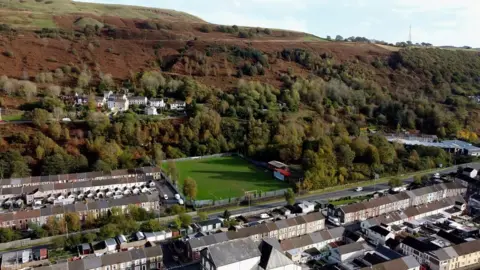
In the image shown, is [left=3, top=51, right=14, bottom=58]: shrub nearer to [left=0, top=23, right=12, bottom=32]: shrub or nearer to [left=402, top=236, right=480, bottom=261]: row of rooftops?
[left=0, top=23, right=12, bottom=32]: shrub

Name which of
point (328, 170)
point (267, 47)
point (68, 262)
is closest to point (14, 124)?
point (68, 262)

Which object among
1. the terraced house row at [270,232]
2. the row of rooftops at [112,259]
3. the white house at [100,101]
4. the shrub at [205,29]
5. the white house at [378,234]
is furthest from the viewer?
the shrub at [205,29]

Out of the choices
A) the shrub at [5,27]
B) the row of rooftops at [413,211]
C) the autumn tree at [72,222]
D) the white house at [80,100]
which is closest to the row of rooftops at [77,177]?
the autumn tree at [72,222]

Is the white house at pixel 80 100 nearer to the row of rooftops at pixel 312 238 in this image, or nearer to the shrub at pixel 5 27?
the shrub at pixel 5 27

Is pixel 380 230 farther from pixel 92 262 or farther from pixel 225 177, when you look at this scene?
pixel 92 262

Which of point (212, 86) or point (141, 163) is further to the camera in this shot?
point (212, 86)

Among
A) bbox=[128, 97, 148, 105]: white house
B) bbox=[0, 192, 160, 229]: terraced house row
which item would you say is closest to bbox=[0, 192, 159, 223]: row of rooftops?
bbox=[0, 192, 160, 229]: terraced house row

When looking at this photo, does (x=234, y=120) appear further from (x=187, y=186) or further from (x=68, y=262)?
(x=68, y=262)
